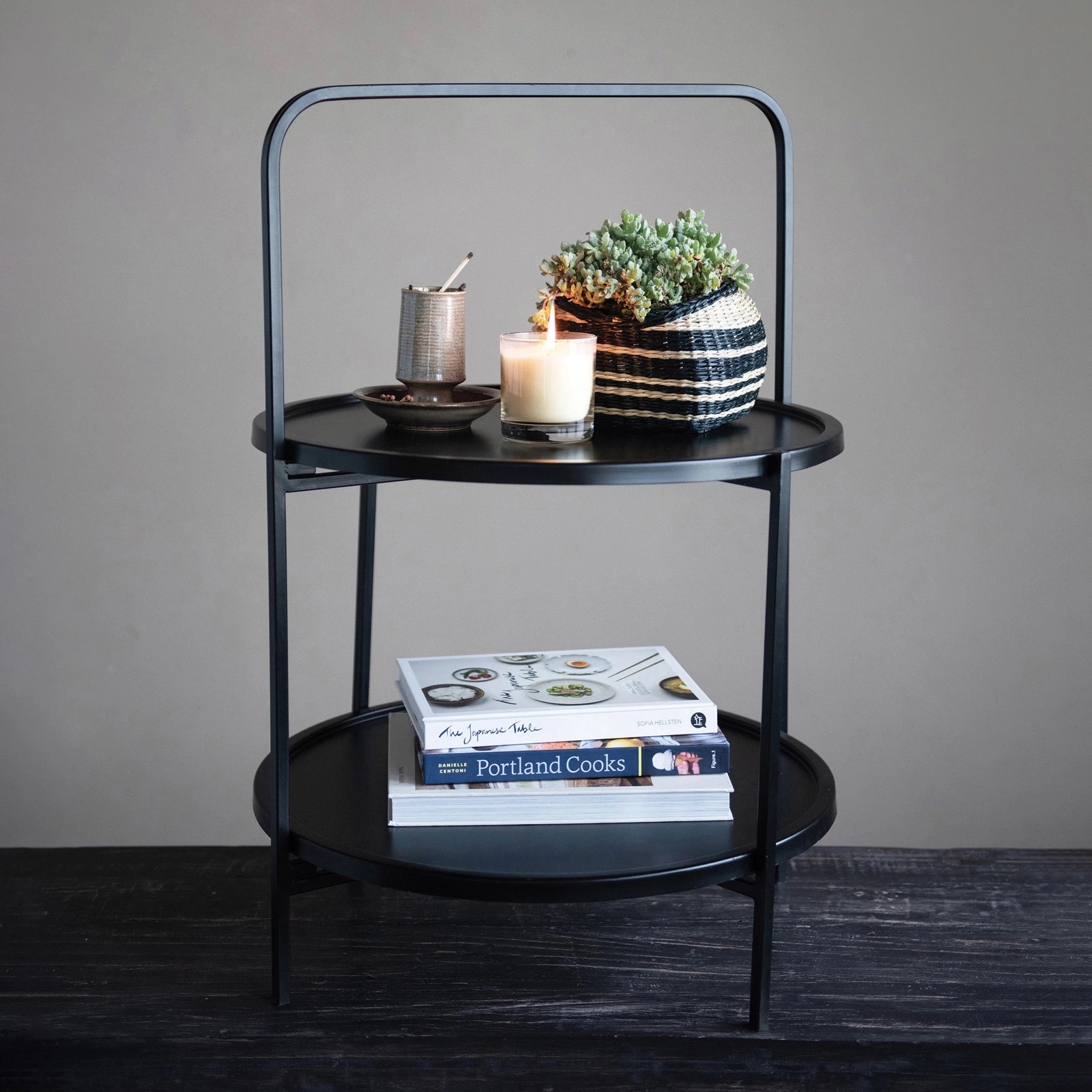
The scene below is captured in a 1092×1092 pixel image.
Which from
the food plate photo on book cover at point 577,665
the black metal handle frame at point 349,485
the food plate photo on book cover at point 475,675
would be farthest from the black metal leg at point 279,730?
the food plate photo on book cover at point 577,665

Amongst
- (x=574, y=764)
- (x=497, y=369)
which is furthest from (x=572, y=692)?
(x=497, y=369)

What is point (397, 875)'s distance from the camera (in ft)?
Result: 3.73

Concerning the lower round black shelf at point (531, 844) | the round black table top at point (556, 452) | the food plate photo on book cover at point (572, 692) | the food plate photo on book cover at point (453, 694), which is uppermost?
the round black table top at point (556, 452)

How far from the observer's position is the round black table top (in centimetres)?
100

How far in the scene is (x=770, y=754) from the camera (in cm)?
111

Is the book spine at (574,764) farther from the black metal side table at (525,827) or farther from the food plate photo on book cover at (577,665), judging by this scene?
the food plate photo on book cover at (577,665)

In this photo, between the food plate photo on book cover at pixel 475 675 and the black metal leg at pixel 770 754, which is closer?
the black metal leg at pixel 770 754

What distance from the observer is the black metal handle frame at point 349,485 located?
105 cm

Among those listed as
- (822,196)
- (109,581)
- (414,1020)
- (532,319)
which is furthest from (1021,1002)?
(109,581)

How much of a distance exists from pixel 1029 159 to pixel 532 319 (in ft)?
5.05

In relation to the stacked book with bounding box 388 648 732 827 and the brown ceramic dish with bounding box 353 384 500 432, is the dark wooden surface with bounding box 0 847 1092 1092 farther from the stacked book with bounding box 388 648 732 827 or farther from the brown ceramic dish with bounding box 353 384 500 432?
the brown ceramic dish with bounding box 353 384 500 432

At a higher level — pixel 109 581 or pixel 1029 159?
pixel 1029 159

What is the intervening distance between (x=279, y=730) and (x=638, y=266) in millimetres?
562

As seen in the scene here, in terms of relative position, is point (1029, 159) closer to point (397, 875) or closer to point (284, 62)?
point (284, 62)
